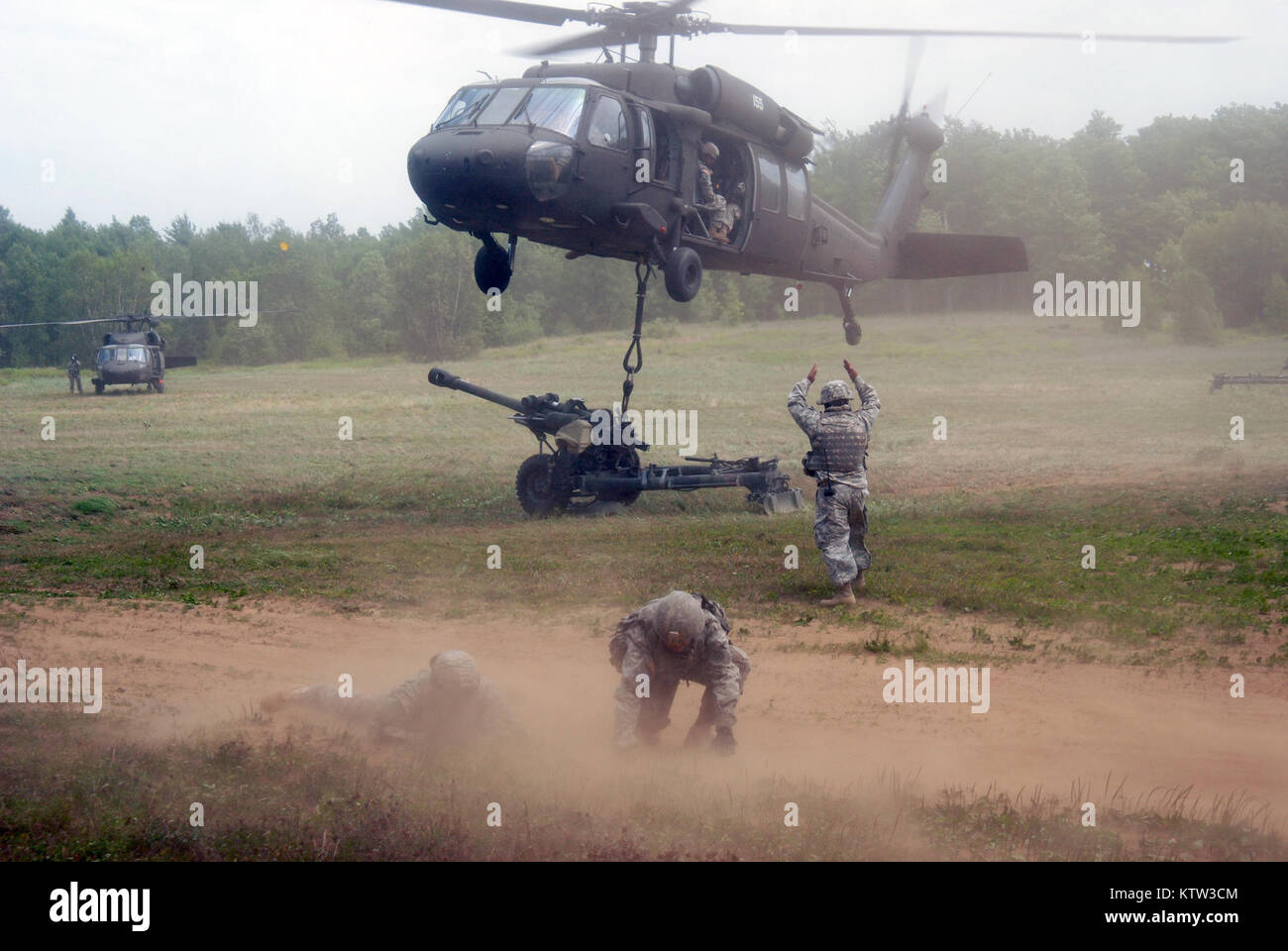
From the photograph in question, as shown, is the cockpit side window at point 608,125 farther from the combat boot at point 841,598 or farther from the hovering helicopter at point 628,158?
the combat boot at point 841,598

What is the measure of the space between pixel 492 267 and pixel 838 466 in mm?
5673

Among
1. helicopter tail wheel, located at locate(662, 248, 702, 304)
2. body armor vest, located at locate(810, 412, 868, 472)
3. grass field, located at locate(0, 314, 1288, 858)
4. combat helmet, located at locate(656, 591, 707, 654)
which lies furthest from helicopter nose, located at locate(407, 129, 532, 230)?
combat helmet, located at locate(656, 591, 707, 654)

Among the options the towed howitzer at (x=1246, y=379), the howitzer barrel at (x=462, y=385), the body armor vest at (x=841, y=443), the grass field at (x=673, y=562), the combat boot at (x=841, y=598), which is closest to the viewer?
the grass field at (x=673, y=562)

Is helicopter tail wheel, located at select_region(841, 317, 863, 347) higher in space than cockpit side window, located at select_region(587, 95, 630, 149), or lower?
lower

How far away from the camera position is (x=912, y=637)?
10336mm

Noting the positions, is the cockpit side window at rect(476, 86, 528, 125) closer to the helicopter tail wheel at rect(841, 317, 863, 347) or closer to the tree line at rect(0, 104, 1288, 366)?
the helicopter tail wheel at rect(841, 317, 863, 347)

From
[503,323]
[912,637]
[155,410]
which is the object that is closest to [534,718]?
[912,637]

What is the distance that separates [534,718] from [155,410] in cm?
2793

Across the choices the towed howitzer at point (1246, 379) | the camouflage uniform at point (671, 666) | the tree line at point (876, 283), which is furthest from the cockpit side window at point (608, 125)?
the tree line at point (876, 283)

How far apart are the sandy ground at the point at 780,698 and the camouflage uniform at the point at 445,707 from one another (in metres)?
0.47

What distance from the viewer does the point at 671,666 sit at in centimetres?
761

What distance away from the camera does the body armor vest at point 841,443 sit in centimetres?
1136

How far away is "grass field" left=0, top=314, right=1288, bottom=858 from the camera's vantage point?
6.32 metres
